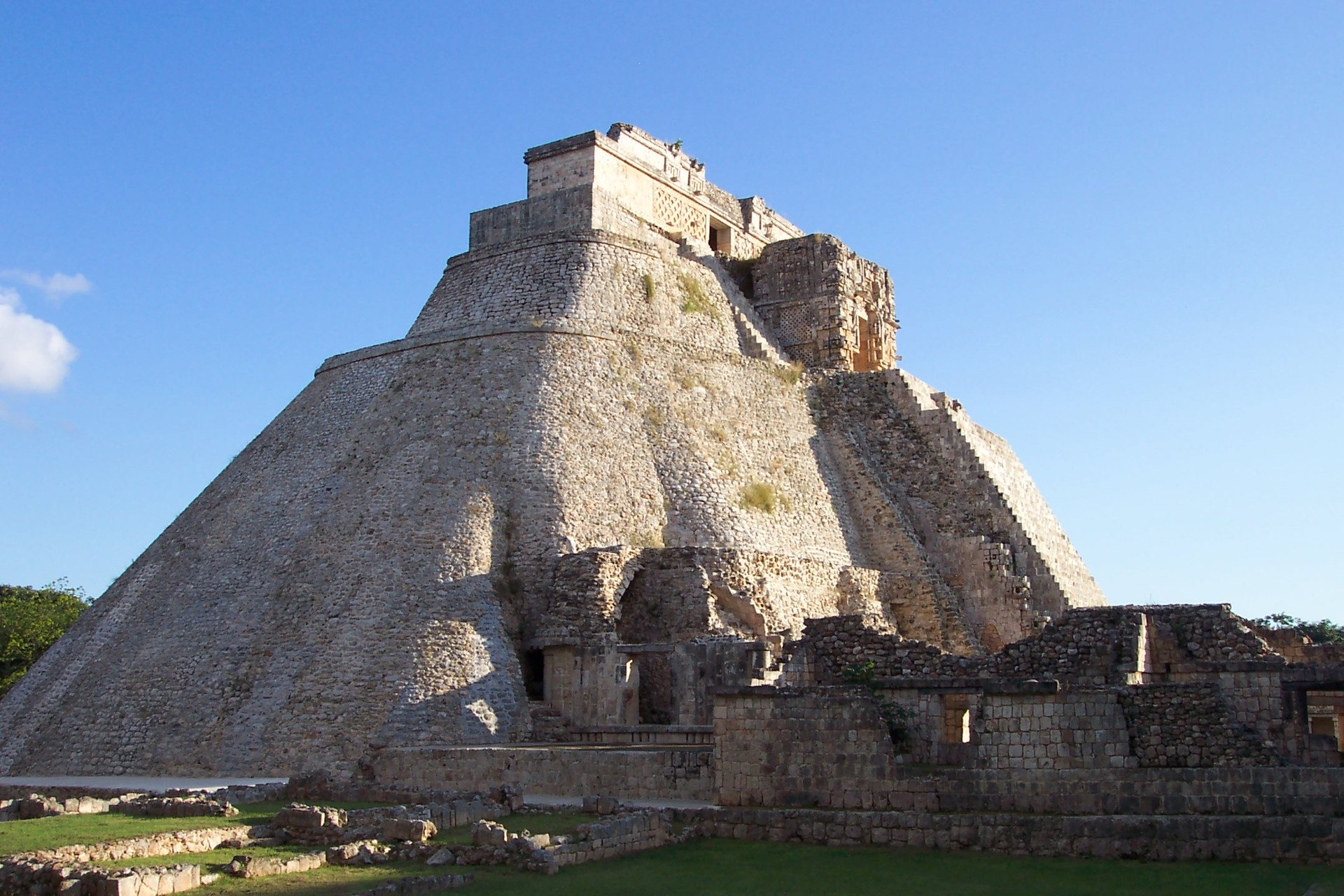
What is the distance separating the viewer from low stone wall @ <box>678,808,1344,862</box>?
41.8ft

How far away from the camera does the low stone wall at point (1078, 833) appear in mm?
12727

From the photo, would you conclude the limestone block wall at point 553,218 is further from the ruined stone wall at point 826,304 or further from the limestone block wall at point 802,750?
the limestone block wall at point 802,750

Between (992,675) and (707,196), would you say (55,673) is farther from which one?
(707,196)

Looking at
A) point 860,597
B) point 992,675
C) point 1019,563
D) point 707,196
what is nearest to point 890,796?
point 992,675

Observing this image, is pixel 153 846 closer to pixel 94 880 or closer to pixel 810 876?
pixel 94 880

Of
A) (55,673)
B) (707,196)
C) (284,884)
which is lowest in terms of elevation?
(284,884)

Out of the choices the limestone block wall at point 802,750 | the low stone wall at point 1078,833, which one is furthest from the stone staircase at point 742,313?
the low stone wall at point 1078,833

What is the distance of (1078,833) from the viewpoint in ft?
44.2

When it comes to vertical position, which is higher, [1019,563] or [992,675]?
[1019,563]

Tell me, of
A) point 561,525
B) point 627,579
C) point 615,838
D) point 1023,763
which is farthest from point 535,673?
point 1023,763

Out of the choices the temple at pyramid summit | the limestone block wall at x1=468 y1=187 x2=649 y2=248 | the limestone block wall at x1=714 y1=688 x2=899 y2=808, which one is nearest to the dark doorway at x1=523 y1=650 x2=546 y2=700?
the temple at pyramid summit

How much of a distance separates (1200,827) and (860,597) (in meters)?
16.2

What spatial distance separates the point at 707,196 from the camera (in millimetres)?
41156

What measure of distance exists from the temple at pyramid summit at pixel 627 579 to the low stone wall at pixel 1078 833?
0.75 meters
